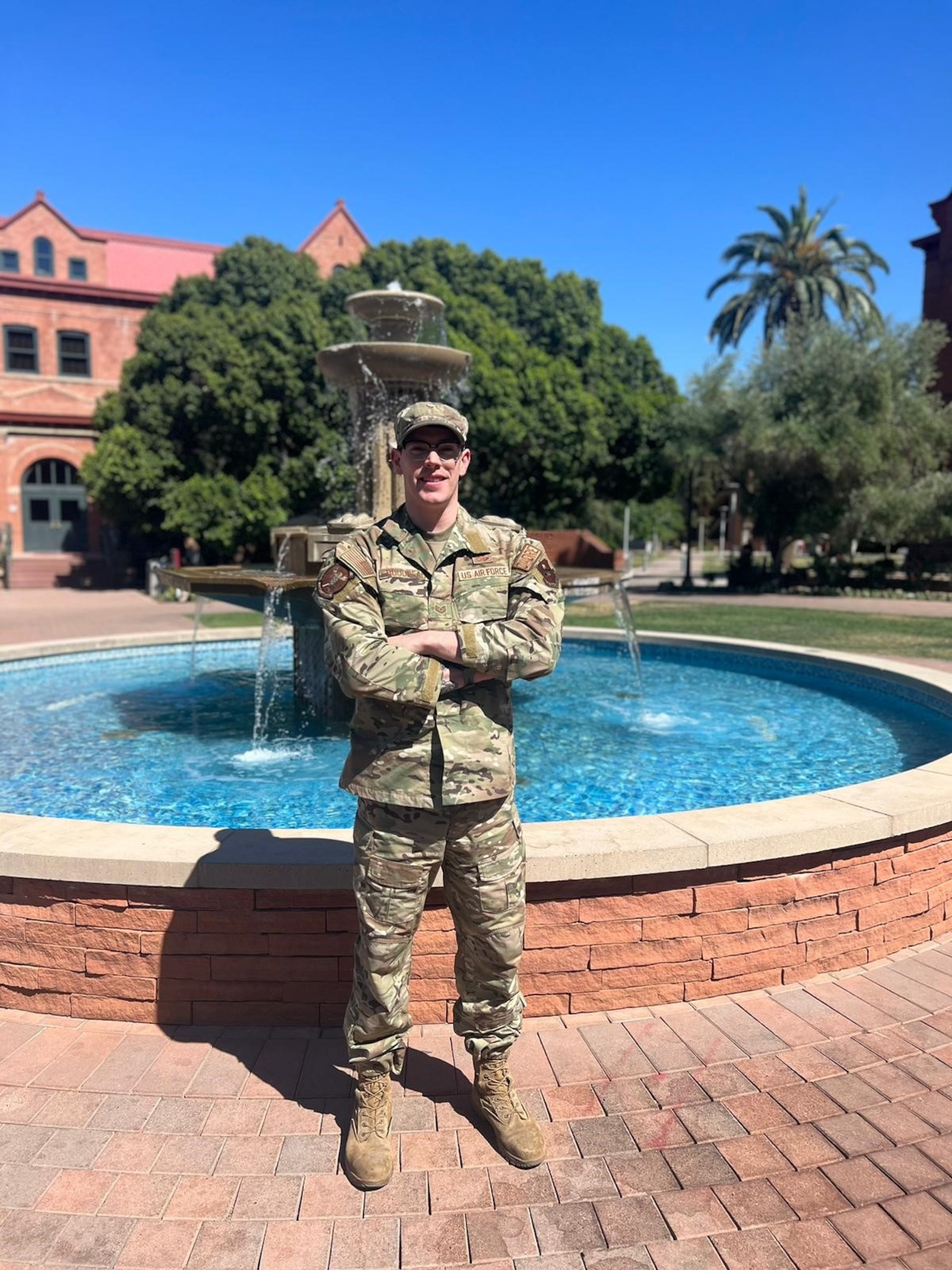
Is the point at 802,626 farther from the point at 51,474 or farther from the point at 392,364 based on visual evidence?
the point at 51,474

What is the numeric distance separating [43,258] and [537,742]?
37206 mm

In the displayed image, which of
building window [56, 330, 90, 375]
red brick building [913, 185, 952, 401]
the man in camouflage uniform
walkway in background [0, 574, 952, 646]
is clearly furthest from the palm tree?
the man in camouflage uniform

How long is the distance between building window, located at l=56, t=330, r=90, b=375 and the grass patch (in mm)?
18513

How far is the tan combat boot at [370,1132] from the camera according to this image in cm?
255

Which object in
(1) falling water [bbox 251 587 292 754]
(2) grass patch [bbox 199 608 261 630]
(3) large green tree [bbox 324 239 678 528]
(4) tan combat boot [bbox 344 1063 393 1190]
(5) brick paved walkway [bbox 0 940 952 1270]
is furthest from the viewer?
(3) large green tree [bbox 324 239 678 528]

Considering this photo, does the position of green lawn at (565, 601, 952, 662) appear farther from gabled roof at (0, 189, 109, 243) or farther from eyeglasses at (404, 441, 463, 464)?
gabled roof at (0, 189, 109, 243)

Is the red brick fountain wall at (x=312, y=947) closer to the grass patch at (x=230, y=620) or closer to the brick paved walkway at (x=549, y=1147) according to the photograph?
the brick paved walkway at (x=549, y=1147)

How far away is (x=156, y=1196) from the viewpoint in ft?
8.18

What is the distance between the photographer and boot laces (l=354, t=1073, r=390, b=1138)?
268 cm

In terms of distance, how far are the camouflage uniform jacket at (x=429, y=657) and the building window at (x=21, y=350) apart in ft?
115

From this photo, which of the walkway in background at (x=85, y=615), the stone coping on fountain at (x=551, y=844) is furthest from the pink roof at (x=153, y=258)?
the stone coping on fountain at (x=551, y=844)

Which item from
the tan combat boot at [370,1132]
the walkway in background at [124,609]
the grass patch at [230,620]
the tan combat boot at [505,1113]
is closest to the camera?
the tan combat boot at [370,1132]

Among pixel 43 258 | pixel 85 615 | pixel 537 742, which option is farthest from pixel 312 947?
pixel 43 258

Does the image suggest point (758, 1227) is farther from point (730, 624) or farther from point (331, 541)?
point (730, 624)
